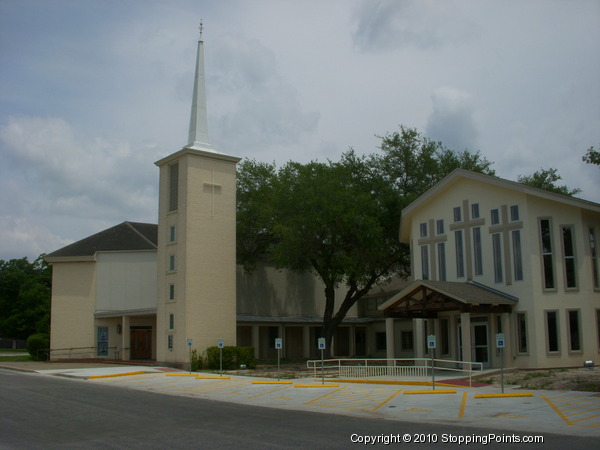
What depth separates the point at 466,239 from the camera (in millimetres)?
32125

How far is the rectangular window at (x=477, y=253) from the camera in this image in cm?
3150

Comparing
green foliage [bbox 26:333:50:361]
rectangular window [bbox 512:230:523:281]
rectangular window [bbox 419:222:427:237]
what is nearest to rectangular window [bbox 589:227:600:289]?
rectangular window [bbox 512:230:523:281]

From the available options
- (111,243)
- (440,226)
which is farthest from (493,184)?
(111,243)

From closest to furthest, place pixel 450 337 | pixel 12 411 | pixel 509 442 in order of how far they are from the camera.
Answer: pixel 509 442, pixel 12 411, pixel 450 337

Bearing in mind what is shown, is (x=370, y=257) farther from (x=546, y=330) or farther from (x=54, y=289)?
(x=54, y=289)

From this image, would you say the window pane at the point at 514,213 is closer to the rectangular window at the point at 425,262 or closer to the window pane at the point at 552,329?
the window pane at the point at 552,329

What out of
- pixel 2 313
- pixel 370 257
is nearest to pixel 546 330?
pixel 370 257

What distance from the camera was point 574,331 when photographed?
29047mm

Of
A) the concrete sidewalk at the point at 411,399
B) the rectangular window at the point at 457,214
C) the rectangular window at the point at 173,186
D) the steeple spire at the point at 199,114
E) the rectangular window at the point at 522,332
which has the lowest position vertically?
the concrete sidewalk at the point at 411,399

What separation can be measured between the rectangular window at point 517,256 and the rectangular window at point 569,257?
1922 millimetres

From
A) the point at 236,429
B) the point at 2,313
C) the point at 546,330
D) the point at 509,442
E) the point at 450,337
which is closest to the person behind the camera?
the point at 509,442

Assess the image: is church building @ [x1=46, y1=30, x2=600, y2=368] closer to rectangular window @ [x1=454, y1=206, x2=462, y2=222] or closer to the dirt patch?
rectangular window @ [x1=454, y1=206, x2=462, y2=222]

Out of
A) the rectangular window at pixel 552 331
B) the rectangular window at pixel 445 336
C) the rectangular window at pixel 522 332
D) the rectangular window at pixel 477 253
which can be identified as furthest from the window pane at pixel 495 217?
the rectangular window at pixel 445 336

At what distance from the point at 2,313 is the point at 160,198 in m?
45.8
